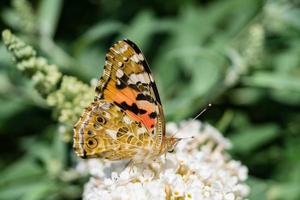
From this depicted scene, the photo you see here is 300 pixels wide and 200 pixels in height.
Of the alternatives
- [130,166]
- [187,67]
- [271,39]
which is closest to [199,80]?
[187,67]

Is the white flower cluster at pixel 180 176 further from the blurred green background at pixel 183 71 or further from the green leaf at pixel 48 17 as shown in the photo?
the green leaf at pixel 48 17

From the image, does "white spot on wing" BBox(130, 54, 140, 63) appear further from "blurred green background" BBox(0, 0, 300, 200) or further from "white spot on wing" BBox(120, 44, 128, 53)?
"blurred green background" BBox(0, 0, 300, 200)

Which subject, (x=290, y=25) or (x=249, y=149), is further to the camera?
(x=290, y=25)

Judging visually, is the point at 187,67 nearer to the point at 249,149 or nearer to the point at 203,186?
the point at 249,149

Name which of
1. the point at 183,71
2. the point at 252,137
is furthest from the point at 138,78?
the point at 183,71

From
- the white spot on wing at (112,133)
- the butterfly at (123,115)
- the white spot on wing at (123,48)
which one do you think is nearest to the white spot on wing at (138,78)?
the butterfly at (123,115)

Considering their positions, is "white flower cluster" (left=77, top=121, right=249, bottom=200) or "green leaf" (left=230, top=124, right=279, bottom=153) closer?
"white flower cluster" (left=77, top=121, right=249, bottom=200)

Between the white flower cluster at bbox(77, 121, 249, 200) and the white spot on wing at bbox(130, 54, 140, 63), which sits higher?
the white spot on wing at bbox(130, 54, 140, 63)

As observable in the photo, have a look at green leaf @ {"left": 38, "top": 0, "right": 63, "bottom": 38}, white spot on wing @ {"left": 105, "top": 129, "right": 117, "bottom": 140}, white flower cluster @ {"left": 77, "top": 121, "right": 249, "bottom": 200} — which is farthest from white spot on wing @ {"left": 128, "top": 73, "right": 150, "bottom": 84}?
green leaf @ {"left": 38, "top": 0, "right": 63, "bottom": 38}
